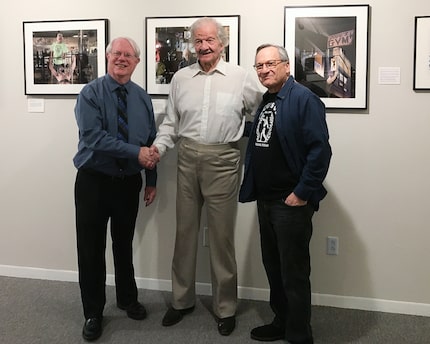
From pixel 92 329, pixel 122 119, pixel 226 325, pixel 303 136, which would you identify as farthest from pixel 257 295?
pixel 122 119

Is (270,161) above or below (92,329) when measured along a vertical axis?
above

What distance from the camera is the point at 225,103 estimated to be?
2.53m

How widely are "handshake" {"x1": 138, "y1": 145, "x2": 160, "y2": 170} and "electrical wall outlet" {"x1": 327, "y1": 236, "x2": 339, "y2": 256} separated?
1156 millimetres

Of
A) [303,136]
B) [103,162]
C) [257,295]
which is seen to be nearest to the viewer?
[303,136]

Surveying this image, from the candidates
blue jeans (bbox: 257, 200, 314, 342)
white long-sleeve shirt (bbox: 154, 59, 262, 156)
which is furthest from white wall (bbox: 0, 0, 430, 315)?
blue jeans (bbox: 257, 200, 314, 342)

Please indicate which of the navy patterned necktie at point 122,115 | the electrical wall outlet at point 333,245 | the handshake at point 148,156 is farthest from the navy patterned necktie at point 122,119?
the electrical wall outlet at point 333,245

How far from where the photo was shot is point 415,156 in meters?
2.70

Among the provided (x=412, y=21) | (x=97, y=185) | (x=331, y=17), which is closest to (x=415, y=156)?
(x=412, y=21)

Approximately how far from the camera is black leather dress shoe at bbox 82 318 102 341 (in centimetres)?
246

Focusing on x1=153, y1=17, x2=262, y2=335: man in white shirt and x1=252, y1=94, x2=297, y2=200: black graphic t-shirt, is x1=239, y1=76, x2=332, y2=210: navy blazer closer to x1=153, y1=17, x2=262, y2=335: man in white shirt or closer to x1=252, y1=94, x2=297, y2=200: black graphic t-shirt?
x1=252, y1=94, x2=297, y2=200: black graphic t-shirt

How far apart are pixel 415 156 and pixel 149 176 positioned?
154 cm

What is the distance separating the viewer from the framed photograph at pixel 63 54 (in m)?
2.99

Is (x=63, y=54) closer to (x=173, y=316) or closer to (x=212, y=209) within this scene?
(x=212, y=209)

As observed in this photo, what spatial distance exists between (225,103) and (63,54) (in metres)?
1.21
